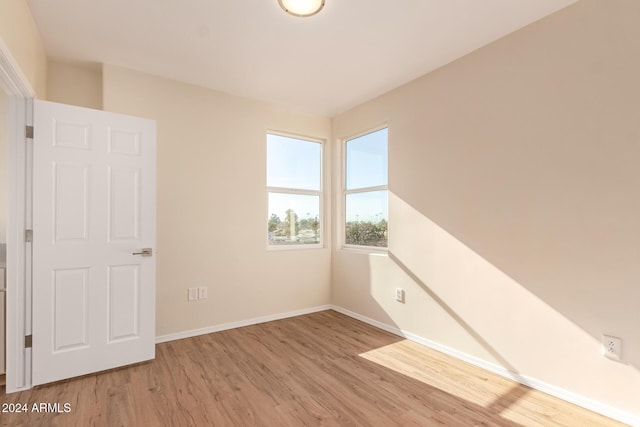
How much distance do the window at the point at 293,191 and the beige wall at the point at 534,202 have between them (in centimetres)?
133

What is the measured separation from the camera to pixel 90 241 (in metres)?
2.46

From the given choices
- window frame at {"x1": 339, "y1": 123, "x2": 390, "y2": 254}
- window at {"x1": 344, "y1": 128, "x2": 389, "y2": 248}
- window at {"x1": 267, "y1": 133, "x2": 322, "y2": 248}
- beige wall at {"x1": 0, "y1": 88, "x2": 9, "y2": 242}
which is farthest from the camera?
window at {"x1": 267, "y1": 133, "x2": 322, "y2": 248}

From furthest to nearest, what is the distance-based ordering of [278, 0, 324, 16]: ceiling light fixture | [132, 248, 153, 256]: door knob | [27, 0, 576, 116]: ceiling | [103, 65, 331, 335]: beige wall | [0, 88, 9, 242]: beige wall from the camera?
[103, 65, 331, 335]: beige wall, [0, 88, 9, 242]: beige wall, [132, 248, 153, 256]: door knob, [27, 0, 576, 116]: ceiling, [278, 0, 324, 16]: ceiling light fixture

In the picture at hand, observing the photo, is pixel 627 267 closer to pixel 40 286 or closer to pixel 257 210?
pixel 257 210

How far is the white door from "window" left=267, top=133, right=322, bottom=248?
1.47m

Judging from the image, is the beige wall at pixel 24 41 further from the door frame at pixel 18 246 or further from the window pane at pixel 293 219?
the window pane at pixel 293 219

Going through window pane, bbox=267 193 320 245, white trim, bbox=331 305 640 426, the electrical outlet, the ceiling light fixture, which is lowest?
white trim, bbox=331 305 640 426

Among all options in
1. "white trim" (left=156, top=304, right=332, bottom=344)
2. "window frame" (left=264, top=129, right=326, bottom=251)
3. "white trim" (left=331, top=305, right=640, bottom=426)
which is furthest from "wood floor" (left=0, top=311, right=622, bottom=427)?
"window frame" (left=264, top=129, right=326, bottom=251)

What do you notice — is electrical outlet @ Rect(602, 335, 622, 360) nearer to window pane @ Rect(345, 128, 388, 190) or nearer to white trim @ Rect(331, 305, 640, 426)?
white trim @ Rect(331, 305, 640, 426)

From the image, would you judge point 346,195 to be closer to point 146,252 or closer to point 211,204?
point 211,204

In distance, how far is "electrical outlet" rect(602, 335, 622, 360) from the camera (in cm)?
188

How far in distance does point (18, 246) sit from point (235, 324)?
2.02m

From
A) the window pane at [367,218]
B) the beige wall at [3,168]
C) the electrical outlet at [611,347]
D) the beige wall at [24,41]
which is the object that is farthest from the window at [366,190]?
the beige wall at [3,168]

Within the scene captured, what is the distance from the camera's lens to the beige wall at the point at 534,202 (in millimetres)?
1893
